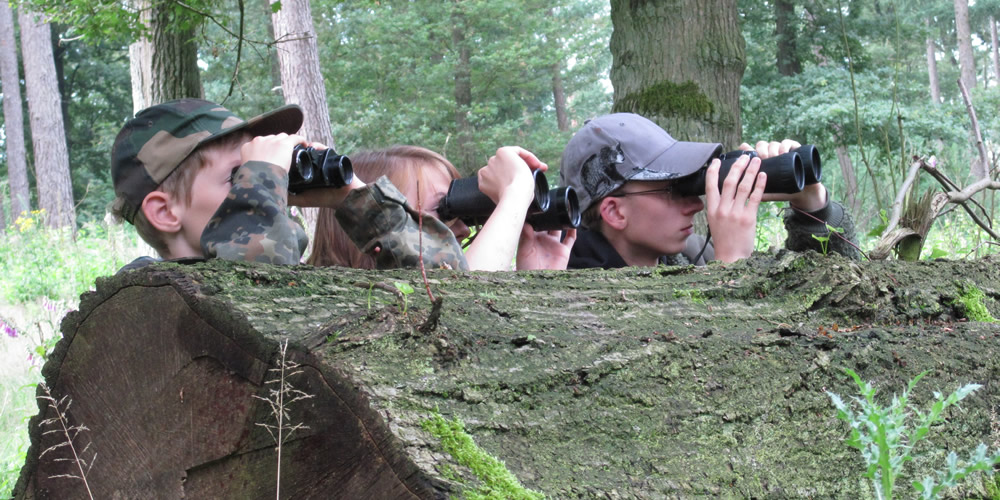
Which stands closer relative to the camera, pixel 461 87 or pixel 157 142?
pixel 157 142

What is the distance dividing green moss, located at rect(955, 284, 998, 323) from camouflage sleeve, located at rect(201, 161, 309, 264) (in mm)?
1808

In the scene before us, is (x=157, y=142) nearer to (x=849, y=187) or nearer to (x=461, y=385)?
(x=461, y=385)

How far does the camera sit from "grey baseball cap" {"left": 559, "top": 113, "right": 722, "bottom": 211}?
3.15m

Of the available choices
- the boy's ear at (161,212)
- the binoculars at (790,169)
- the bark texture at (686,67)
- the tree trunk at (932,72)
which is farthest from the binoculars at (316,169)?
the tree trunk at (932,72)

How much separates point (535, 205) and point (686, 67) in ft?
7.15

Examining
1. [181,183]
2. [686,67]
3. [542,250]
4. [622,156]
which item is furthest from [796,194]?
[181,183]

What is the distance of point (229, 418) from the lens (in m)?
1.28

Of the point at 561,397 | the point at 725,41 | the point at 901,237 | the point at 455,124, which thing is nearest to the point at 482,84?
the point at 455,124

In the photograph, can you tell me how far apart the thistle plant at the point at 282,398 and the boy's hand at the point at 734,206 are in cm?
208

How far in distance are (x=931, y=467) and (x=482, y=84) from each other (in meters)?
23.1

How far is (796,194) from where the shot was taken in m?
3.32

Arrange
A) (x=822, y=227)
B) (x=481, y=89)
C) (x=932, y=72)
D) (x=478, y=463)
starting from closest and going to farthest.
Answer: (x=478, y=463), (x=822, y=227), (x=481, y=89), (x=932, y=72)

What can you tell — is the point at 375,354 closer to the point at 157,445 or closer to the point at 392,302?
the point at 392,302

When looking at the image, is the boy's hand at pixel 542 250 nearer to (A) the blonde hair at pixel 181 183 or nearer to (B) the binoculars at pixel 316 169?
(B) the binoculars at pixel 316 169
